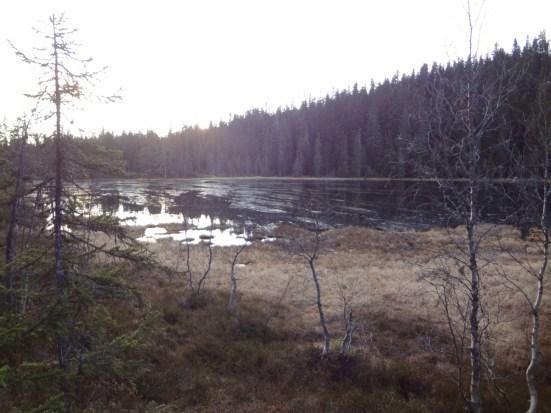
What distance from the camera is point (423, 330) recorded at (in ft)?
40.7

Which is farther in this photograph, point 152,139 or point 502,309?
point 152,139

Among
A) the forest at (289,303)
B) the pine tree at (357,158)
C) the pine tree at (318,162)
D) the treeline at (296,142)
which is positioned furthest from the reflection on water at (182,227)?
the pine tree at (318,162)

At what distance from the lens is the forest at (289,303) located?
17.9ft

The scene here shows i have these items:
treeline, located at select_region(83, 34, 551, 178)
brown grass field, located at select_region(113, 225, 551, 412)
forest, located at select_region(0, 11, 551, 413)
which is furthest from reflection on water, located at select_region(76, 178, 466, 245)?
treeline, located at select_region(83, 34, 551, 178)

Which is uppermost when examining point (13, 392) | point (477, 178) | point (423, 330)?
point (477, 178)

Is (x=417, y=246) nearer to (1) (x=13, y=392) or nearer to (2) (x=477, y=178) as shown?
(2) (x=477, y=178)

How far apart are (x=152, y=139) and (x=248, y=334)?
14887cm

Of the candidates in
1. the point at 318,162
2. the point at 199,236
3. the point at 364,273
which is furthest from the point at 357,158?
the point at 364,273

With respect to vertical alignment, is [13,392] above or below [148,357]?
above

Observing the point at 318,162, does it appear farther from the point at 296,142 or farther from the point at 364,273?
the point at 364,273

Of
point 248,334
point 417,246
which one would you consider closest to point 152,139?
point 417,246

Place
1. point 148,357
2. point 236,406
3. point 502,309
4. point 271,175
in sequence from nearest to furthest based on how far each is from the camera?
point 236,406 < point 148,357 < point 502,309 < point 271,175

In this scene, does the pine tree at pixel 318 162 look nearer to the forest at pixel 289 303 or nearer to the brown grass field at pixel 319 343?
the forest at pixel 289 303

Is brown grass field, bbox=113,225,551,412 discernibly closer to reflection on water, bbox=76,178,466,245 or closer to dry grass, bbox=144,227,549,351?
dry grass, bbox=144,227,549,351
